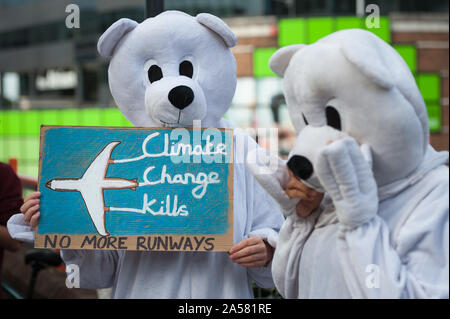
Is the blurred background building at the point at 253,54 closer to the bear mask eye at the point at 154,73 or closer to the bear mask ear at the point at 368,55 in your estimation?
the bear mask eye at the point at 154,73

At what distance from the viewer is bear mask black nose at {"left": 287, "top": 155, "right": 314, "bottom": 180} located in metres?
1.83

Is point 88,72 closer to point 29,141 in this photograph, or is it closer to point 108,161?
point 29,141

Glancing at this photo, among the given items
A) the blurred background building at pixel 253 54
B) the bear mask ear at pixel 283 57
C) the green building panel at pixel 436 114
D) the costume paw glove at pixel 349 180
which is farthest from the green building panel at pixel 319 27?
the costume paw glove at pixel 349 180

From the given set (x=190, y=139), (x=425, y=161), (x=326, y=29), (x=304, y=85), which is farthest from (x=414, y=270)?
(x=326, y=29)

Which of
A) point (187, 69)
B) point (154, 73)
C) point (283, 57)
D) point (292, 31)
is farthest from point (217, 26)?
point (292, 31)

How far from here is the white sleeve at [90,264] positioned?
2598mm

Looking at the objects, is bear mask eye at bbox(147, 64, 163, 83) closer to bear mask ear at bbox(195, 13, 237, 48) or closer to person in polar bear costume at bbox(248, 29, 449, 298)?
bear mask ear at bbox(195, 13, 237, 48)

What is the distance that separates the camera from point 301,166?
6.04 feet

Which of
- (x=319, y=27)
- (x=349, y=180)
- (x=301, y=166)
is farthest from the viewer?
(x=319, y=27)

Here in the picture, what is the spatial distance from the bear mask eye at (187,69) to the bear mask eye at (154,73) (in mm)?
96

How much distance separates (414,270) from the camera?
1.74 metres

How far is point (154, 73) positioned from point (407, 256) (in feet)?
4.38

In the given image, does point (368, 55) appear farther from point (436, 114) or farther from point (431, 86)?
point (431, 86)
